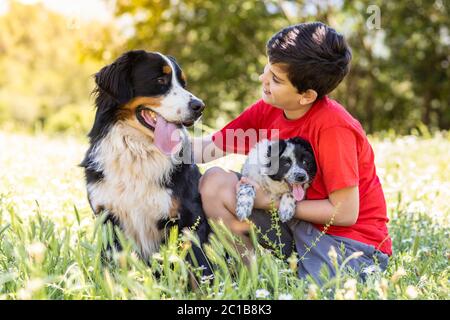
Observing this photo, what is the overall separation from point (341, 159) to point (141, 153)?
3.67ft

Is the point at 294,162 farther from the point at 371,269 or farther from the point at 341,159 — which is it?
the point at 371,269

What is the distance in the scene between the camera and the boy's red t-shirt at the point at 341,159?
2.98 m

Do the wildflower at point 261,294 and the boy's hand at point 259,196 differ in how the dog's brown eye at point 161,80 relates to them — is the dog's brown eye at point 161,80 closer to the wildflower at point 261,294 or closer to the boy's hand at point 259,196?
the boy's hand at point 259,196

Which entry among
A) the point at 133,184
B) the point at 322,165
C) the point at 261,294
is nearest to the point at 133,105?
the point at 133,184

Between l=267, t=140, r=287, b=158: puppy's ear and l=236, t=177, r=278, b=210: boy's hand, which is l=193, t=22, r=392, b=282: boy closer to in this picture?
l=236, t=177, r=278, b=210: boy's hand

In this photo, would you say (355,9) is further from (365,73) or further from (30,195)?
(30,195)

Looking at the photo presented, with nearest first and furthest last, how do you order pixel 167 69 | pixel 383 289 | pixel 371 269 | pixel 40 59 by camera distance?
1. pixel 383 289
2. pixel 371 269
3. pixel 167 69
4. pixel 40 59

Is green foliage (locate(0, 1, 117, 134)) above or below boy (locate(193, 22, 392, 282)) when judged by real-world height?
above

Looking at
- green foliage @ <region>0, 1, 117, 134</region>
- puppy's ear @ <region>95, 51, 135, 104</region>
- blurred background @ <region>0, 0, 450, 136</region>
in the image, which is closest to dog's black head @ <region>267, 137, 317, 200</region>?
puppy's ear @ <region>95, 51, 135, 104</region>

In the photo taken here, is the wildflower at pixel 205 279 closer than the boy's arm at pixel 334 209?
Yes

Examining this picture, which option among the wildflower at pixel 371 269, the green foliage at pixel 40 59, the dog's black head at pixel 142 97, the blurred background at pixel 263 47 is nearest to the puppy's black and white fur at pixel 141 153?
the dog's black head at pixel 142 97

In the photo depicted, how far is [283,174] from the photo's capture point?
10.4ft

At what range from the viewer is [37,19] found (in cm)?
2422

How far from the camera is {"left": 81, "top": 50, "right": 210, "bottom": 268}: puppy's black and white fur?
3.30 m
